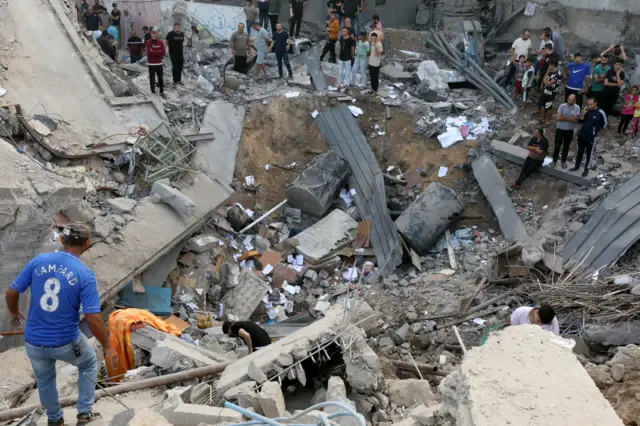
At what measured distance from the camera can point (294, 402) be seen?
4957mm

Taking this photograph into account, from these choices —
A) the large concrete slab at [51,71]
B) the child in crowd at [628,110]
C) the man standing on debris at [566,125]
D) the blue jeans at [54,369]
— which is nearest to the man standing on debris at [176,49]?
the large concrete slab at [51,71]

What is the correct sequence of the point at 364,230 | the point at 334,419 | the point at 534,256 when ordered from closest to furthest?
1. the point at 334,419
2. the point at 534,256
3. the point at 364,230

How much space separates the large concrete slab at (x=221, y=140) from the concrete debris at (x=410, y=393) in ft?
20.5

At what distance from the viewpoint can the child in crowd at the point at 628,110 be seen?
10.2 meters

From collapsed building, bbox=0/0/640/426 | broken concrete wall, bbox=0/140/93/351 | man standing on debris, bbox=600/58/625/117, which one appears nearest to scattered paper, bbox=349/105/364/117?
collapsed building, bbox=0/0/640/426

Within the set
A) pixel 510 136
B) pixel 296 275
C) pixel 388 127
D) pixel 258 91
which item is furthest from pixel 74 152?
pixel 510 136

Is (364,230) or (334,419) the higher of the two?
(334,419)

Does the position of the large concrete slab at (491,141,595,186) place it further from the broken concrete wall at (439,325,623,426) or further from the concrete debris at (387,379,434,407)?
the broken concrete wall at (439,325,623,426)

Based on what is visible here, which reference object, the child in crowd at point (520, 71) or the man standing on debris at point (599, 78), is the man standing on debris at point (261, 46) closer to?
the child in crowd at point (520, 71)

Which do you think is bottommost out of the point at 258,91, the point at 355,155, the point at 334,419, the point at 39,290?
the point at 355,155

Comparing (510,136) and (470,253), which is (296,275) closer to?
(470,253)

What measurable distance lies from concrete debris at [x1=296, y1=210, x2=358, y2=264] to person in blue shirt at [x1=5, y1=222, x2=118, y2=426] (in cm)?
635

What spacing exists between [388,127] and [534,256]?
5156 mm

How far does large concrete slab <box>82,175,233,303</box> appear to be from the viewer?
23.3 ft
